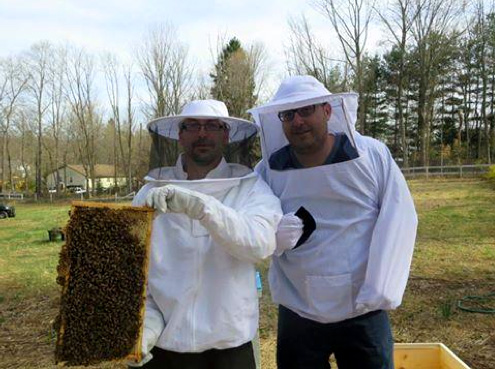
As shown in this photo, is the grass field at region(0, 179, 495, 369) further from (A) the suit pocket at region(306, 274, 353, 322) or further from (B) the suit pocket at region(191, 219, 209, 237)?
A: (B) the suit pocket at region(191, 219, 209, 237)

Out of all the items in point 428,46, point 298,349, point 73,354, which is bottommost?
point 298,349

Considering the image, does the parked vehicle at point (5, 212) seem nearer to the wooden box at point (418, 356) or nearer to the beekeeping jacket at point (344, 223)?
the wooden box at point (418, 356)

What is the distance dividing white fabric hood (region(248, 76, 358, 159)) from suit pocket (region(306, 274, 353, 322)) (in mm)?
745

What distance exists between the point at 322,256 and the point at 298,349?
0.56 meters

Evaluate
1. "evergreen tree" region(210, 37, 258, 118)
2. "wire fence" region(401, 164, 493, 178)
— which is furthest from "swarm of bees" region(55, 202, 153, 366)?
"evergreen tree" region(210, 37, 258, 118)

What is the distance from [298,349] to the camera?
261 centimetres

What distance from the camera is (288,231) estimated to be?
2270 millimetres

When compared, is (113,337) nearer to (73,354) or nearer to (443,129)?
(73,354)

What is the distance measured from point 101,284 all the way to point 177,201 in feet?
1.61

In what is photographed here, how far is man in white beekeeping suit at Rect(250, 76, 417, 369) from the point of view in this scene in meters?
2.40

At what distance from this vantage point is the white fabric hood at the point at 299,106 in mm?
2449

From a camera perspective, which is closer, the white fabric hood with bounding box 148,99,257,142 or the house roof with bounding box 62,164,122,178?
the white fabric hood with bounding box 148,99,257,142

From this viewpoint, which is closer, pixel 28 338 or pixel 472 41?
pixel 28 338

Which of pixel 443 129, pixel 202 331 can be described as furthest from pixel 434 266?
pixel 443 129
